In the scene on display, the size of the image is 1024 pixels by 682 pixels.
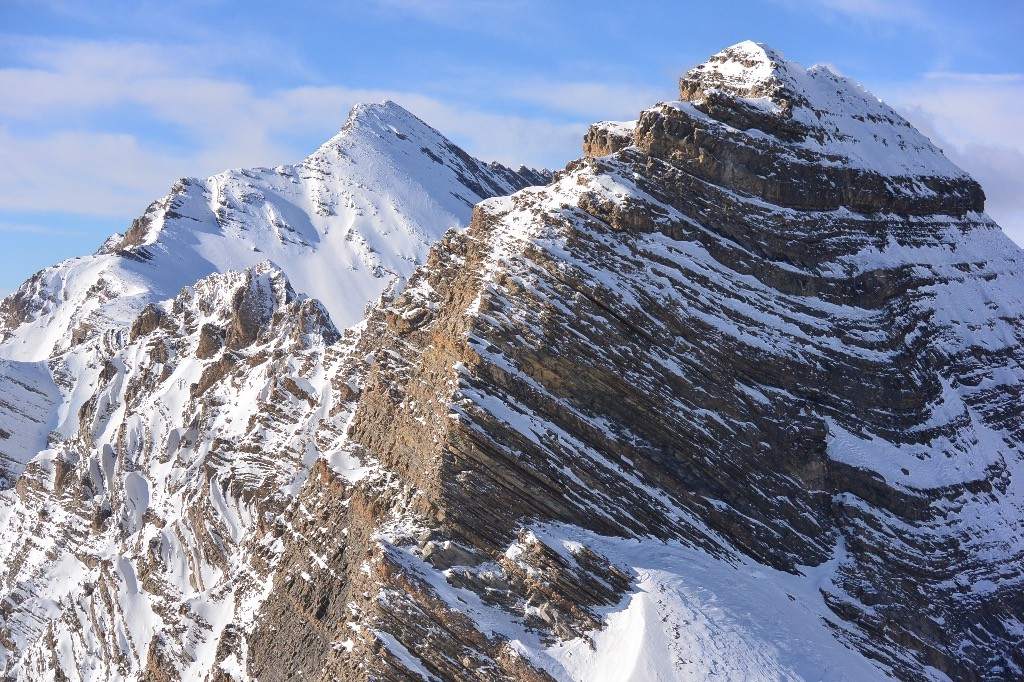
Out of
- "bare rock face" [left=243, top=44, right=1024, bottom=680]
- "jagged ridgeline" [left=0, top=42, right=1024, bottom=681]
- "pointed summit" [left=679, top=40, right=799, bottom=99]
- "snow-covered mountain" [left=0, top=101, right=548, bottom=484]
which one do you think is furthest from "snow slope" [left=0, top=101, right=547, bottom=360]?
"bare rock face" [left=243, top=44, right=1024, bottom=680]

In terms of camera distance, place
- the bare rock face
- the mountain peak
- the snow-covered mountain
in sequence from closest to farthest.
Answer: the bare rock face → the mountain peak → the snow-covered mountain

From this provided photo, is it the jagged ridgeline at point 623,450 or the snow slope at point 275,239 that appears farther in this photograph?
the snow slope at point 275,239

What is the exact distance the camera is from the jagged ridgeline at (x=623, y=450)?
5509 centimetres

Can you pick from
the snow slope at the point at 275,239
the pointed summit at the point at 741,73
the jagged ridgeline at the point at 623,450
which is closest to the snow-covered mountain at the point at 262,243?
the snow slope at the point at 275,239

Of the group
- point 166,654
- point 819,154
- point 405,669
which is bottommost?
point 166,654

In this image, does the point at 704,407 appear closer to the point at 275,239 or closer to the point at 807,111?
the point at 807,111

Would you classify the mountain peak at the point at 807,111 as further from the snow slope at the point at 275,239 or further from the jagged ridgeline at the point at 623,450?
the snow slope at the point at 275,239

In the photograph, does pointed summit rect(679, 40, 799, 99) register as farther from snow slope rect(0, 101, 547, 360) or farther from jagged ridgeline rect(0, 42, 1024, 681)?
snow slope rect(0, 101, 547, 360)

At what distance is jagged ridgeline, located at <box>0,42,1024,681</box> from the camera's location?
55094 millimetres

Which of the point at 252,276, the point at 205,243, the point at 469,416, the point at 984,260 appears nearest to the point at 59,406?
the point at 252,276

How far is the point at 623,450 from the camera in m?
60.7

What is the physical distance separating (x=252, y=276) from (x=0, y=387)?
33.2 meters

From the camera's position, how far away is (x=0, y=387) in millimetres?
114125

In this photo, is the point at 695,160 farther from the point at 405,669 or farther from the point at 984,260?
the point at 405,669
